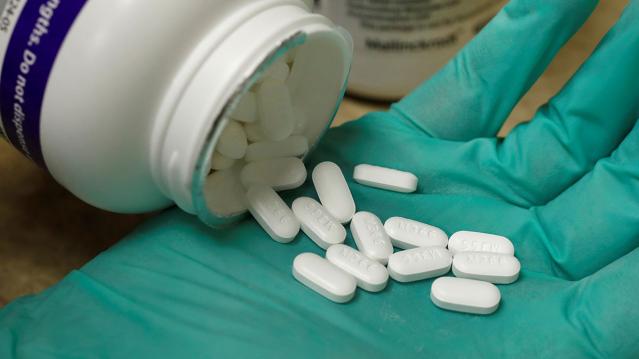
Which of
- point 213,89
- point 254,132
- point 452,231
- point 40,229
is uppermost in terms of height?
point 213,89

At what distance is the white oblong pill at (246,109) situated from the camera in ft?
2.85

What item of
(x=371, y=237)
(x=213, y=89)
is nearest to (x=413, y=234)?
(x=371, y=237)

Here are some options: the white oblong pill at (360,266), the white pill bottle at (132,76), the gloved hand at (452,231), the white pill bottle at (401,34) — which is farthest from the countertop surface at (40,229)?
the white pill bottle at (401,34)

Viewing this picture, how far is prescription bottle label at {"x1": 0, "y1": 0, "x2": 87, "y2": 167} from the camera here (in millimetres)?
693

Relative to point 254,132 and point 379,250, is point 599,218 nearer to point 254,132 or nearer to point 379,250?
point 379,250

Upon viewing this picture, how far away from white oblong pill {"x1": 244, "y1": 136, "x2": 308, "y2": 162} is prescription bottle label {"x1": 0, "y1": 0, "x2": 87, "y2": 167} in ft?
0.97

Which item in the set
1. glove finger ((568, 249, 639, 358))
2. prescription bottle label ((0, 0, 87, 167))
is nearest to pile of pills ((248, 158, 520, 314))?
glove finger ((568, 249, 639, 358))

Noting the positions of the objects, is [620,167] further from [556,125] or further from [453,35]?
[453,35]

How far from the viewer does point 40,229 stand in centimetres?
110

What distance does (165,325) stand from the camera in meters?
0.77

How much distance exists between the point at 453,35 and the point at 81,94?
835 mm

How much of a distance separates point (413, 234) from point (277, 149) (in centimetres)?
24

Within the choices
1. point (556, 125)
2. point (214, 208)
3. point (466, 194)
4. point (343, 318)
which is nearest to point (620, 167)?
point (556, 125)

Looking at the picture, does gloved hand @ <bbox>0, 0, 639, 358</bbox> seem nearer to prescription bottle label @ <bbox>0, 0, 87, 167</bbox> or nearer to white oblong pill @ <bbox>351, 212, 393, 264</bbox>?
white oblong pill @ <bbox>351, 212, 393, 264</bbox>
